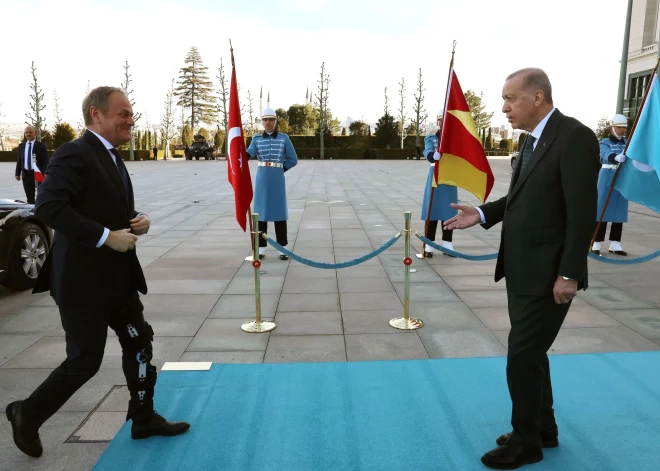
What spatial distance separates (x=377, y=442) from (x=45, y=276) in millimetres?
1920

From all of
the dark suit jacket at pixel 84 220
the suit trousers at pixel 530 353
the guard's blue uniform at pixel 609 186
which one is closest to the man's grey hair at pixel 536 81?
the suit trousers at pixel 530 353

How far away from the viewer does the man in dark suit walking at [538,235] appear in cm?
231

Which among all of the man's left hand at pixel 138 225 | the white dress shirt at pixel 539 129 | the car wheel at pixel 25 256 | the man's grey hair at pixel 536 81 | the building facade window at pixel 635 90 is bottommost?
the car wheel at pixel 25 256

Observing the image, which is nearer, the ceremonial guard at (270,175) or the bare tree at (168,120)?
the ceremonial guard at (270,175)

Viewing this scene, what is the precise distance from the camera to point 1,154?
4438 centimetres

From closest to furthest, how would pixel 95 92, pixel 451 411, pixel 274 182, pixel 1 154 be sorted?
pixel 95 92
pixel 451 411
pixel 274 182
pixel 1 154

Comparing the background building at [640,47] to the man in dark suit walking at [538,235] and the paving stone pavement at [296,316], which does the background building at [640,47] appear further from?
the man in dark suit walking at [538,235]

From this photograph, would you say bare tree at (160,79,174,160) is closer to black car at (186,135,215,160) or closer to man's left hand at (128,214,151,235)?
black car at (186,135,215,160)

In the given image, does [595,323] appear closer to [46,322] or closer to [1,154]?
[46,322]

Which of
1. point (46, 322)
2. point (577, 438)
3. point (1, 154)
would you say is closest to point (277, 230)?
point (46, 322)

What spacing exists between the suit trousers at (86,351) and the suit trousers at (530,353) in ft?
6.15

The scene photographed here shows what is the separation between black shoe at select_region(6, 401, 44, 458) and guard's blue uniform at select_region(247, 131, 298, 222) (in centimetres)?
488

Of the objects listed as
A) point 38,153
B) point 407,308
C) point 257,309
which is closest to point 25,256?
point 257,309

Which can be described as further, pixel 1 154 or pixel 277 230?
pixel 1 154
